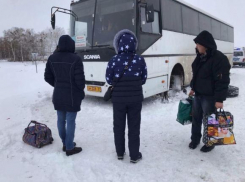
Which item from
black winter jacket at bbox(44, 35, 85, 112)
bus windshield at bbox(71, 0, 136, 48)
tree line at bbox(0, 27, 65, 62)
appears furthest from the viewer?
tree line at bbox(0, 27, 65, 62)

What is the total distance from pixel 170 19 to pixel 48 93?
5620 mm

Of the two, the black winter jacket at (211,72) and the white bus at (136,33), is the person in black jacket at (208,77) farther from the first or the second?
the white bus at (136,33)

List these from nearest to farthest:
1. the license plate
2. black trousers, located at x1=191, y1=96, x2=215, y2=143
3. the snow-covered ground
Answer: the snow-covered ground → black trousers, located at x1=191, y1=96, x2=215, y2=143 → the license plate

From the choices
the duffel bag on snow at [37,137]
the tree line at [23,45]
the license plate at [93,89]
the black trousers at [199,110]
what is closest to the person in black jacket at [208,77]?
the black trousers at [199,110]

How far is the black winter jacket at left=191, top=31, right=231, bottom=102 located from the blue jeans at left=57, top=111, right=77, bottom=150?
212cm

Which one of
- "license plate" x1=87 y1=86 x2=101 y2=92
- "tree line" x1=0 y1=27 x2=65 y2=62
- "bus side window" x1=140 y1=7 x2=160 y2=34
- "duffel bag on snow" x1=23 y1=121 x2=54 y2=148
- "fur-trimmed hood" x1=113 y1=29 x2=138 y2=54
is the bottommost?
"duffel bag on snow" x1=23 y1=121 x2=54 y2=148

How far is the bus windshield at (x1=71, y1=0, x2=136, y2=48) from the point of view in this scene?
5.93m

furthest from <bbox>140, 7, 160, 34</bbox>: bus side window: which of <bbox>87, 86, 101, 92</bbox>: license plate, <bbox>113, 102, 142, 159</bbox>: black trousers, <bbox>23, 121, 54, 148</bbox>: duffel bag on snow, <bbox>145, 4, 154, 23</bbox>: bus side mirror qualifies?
<bbox>23, 121, 54, 148</bbox>: duffel bag on snow

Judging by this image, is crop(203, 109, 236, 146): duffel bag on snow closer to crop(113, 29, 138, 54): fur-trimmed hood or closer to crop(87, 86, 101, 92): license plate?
crop(113, 29, 138, 54): fur-trimmed hood

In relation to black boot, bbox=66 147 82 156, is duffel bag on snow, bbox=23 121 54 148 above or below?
above

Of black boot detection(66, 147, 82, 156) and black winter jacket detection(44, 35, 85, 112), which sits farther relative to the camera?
black boot detection(66, 147, 82, 156)

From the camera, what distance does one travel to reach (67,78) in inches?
131

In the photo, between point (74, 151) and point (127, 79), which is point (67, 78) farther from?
point (74, 151)

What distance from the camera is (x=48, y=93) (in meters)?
9.00
